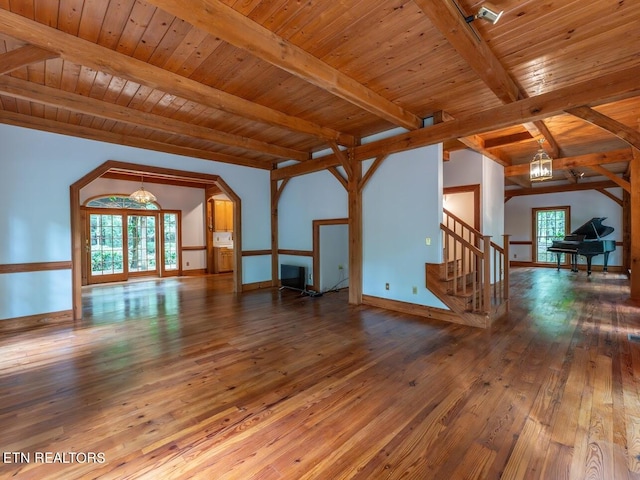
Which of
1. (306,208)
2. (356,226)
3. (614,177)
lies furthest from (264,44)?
(614,177)

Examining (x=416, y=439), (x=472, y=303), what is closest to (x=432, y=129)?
(x=472, y=303)

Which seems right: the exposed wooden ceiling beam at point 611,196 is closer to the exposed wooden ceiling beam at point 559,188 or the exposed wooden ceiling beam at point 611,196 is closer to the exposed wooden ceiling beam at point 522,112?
the exposed wooden ceiling beam at point 559,188

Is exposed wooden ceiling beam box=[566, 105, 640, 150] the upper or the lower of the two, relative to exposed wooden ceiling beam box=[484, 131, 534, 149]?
lower

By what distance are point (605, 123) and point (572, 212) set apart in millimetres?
8589

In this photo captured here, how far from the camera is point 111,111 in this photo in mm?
4016

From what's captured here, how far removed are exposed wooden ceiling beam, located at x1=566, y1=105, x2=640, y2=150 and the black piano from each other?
6.28m

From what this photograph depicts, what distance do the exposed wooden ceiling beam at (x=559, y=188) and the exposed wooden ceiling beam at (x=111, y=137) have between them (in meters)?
9.56

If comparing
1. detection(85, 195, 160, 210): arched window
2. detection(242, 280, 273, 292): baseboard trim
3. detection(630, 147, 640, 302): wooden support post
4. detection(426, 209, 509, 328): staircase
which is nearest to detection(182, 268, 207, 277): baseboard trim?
detection(85, 195, 160, 210): arched window

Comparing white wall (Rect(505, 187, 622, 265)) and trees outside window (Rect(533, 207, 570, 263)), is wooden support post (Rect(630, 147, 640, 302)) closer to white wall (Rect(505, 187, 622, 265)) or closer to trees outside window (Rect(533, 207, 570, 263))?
white wall (Rect(505, 187, 622, 265))

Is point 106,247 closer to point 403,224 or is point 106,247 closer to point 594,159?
point 403,224

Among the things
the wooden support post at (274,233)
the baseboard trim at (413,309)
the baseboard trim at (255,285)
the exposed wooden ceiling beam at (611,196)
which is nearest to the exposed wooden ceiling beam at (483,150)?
the baseboard trim at (413,309)

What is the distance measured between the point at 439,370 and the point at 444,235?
2284mm

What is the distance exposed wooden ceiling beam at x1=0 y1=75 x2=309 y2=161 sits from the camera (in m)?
3.38

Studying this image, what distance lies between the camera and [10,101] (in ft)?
12.7
